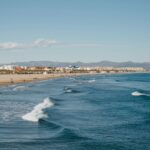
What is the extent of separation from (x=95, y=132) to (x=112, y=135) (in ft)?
5.52

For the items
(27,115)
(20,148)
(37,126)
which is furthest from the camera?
(27,115)

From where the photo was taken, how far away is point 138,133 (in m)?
31.6

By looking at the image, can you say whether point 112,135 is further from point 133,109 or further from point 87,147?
point 133,109

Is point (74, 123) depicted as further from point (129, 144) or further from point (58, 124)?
point (129, 144)

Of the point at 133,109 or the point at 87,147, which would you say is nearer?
the point at 87,147

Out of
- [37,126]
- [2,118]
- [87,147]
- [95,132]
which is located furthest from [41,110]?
[87,147]

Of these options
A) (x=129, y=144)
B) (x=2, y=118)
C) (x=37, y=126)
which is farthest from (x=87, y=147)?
(x=2, y=118)

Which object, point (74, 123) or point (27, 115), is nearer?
point (74, 123)

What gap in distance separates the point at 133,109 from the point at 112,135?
18473 mm

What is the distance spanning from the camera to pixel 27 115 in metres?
41.7

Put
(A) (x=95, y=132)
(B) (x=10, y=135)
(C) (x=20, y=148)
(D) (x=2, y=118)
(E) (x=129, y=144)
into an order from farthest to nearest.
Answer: (D) (x=2, y=118)
(A) (x=95, y=132)
(B) (x=10, y=135)
(E) (x=129, y=144)
(C) (x=20, y=148)

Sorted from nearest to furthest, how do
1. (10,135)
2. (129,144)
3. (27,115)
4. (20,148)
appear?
(20,148)
(129,144)
(10,135)
(27,115)

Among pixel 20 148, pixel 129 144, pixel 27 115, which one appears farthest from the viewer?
pixel 27 115

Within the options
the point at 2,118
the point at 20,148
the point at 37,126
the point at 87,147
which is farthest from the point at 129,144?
the point at 2,118
